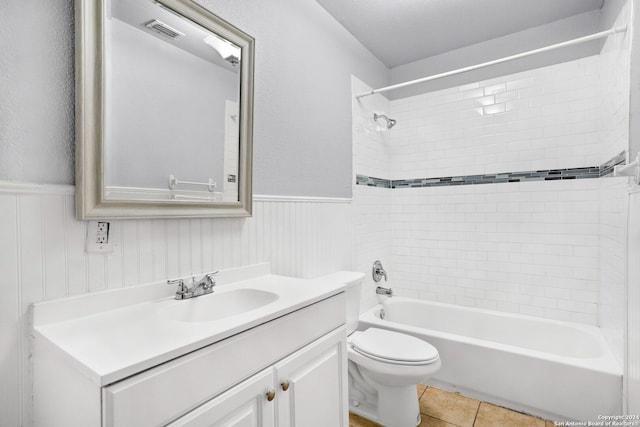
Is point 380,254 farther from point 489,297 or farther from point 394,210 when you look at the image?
point 489,297

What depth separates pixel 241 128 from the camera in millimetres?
1565

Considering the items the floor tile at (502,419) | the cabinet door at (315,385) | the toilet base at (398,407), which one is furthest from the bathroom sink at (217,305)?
the floor tile at (502,419)

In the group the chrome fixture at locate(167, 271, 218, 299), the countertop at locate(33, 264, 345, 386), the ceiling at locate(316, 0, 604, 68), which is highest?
the ceiling at locate(316, 0, 604, 68)

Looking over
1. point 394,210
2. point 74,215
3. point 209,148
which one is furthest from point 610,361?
point 74,215

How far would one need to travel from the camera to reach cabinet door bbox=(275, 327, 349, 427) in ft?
3.66

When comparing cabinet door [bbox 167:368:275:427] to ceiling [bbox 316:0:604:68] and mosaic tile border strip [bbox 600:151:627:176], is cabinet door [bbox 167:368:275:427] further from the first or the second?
ceiling [bbox 316:0:604:68]

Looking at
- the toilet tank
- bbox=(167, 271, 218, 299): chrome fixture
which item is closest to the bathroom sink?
bbox=(167, 271, 218, 299): chrome fixture

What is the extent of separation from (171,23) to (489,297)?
2730 millimetres

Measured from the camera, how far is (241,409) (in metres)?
0.97

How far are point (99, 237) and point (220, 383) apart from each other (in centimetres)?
64

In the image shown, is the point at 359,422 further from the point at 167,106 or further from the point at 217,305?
the point at 167,106

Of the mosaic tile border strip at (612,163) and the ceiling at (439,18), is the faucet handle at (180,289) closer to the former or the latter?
the ceiling at (439,18)

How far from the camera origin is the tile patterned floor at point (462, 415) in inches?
73.2

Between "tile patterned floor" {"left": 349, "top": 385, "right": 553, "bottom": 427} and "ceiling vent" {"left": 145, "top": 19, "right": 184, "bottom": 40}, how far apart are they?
215 centimetres
